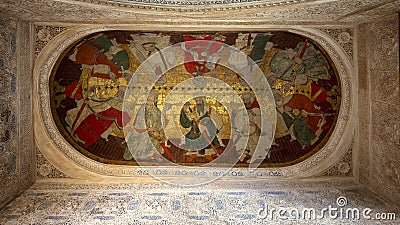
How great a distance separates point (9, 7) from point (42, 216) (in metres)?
2.86

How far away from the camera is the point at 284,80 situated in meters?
6.01

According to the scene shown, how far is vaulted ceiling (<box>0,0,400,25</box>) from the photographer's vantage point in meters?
4.27

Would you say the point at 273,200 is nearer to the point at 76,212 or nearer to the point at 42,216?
the point at 76,212

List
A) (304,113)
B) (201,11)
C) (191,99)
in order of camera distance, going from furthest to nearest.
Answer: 1. (191,99)
2. (304,113)
3. (201,11)

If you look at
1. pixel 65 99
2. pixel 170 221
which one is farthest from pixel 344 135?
pixel 65 99

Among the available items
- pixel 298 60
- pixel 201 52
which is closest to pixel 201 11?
pixel 201 52

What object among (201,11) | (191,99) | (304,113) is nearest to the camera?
(201,11)

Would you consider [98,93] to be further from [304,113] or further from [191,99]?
[304,113]

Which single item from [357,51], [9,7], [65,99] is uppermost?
[9,7]

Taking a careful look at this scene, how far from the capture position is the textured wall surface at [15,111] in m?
4.79

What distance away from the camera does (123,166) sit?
587 centimetres

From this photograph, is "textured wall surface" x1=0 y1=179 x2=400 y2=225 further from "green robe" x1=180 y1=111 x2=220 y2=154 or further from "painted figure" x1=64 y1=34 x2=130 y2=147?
"painted figure" x1=64 y1=34 x2=130 y2=147

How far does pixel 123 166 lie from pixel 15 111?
6.33 ft

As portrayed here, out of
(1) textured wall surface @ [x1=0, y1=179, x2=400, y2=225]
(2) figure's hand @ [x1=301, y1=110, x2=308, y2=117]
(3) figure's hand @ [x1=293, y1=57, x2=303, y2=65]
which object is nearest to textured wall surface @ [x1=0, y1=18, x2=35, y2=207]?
(1) textured wall surface @ [x1=0, y1=179, x2=400, y2=225]
